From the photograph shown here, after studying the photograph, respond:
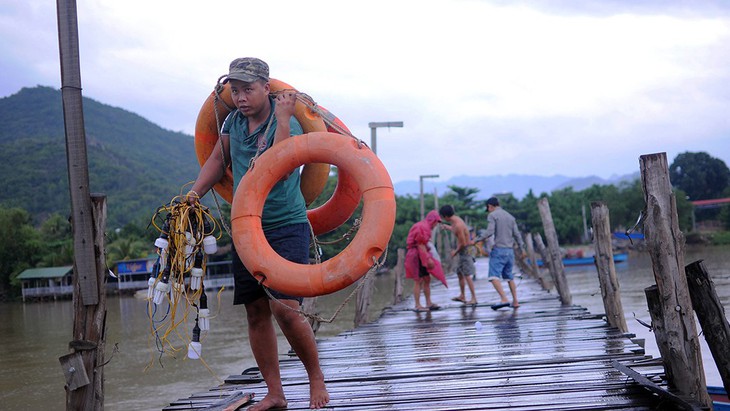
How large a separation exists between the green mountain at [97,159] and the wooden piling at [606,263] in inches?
1355

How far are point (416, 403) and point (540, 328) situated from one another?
3.31m

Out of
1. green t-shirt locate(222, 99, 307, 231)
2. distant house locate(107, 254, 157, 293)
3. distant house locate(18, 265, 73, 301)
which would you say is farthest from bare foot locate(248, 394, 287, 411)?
distant house locate(18, 265, 73, 301)

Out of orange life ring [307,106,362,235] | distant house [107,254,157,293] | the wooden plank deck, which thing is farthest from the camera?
distant house [107,254,157,293]

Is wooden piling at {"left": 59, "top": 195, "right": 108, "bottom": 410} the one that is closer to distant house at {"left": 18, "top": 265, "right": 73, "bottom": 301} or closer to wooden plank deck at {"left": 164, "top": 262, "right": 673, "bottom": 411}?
wooden plank deck at {"left": 164, "top": 262, "right": 673, "bottom": 411}

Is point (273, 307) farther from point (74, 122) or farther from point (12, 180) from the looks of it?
point (12, 180)

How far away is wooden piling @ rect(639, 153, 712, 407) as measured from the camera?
3.11m

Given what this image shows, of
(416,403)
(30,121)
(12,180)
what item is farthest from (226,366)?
(30,121)

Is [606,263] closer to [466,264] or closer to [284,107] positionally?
[466,264]

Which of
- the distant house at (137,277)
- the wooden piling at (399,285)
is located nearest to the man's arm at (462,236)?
the wooden piling at (399,285)

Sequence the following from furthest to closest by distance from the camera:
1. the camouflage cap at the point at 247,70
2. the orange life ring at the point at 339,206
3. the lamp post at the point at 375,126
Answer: the lamp post at the point at 375,126
the orange life ring at the point at 339,206
the camouflage cap at the point at 247,70

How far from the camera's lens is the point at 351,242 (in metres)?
3.00

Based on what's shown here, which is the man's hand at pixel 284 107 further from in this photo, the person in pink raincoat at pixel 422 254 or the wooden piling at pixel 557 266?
the wooden piling at pixel 557 266

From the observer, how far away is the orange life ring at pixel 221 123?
11.2 ft

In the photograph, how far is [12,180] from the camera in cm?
7075
